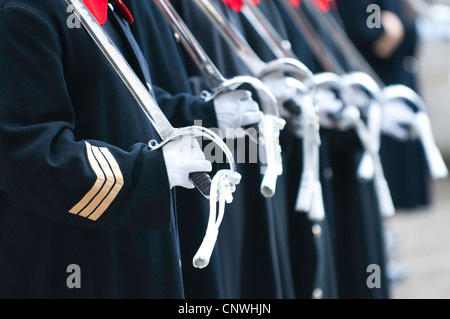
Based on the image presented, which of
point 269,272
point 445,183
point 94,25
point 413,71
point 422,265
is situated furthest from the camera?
point 445,183

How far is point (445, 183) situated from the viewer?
530cm

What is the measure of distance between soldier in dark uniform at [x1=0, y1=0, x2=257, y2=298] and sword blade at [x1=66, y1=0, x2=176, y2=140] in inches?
1.1

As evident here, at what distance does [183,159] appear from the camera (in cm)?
95

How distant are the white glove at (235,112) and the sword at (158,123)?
156 millimetres

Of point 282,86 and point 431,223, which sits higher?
point 431,223

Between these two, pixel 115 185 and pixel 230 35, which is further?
pixel 230 35

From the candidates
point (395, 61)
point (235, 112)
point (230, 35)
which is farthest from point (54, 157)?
point (395, 61)

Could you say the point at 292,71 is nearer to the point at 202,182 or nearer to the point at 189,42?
the point at 189,42

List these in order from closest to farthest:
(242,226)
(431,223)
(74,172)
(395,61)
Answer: (74,172) < (242,226) < (395,61) < (431,223)

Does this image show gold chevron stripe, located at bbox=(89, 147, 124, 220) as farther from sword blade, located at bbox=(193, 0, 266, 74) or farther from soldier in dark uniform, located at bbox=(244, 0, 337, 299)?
soldier in dark uniform, located at bbox=(244, 0, 337, 299)

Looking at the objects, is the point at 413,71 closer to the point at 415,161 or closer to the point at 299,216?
the point at 415,161

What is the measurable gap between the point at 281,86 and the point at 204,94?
0.49 feet

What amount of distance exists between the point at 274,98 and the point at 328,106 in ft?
1.32
